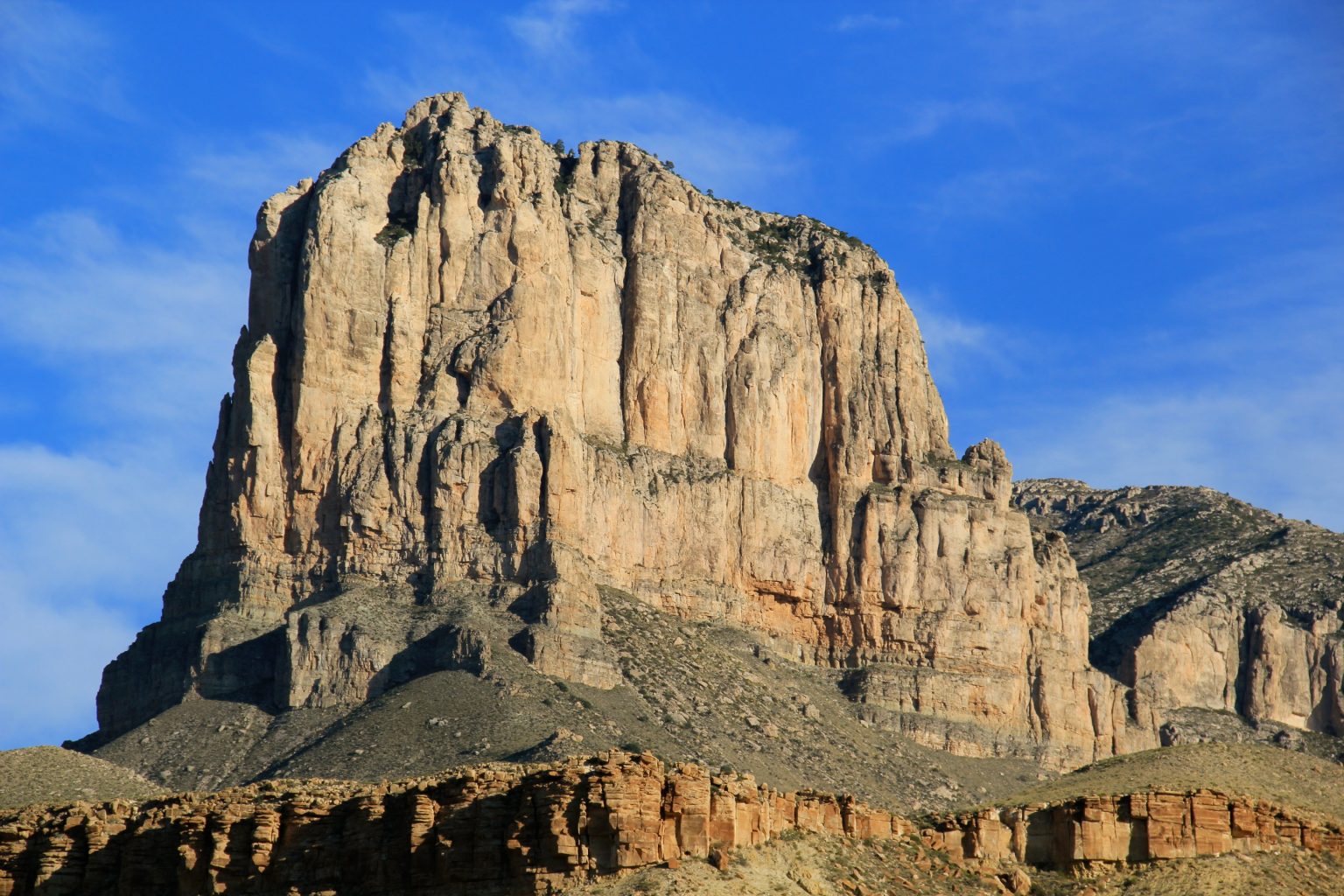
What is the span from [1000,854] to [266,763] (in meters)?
53.1

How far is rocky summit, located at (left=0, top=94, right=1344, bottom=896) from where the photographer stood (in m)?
100

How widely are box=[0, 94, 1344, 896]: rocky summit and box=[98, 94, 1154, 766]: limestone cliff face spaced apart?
0.85 feet

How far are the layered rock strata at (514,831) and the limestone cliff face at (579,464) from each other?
4719cm

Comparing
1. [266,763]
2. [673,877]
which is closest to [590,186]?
[266,763]

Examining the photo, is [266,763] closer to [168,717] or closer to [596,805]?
[168,717]

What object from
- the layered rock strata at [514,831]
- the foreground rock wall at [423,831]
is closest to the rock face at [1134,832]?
the layered rock strata at [514,831]

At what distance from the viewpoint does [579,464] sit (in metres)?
164

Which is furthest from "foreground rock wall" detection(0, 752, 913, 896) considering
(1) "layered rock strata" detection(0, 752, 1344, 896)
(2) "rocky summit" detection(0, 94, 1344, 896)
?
(2) "rocky summit" detection(0, 94, 1344, 896)

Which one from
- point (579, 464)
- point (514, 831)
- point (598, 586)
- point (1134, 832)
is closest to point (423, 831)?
point (514, 831)

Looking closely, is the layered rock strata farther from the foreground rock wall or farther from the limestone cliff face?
the limestone cliff face

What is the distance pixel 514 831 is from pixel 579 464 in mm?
76683

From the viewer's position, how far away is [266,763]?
14212cm

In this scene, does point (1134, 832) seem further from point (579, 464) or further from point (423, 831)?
point (579, 464)

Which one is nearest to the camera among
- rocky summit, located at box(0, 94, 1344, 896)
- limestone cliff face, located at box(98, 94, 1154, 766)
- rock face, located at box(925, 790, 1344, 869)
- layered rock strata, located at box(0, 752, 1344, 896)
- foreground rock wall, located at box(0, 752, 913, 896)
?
foreground rock wall, located at box(0, 752, 913, 896)
